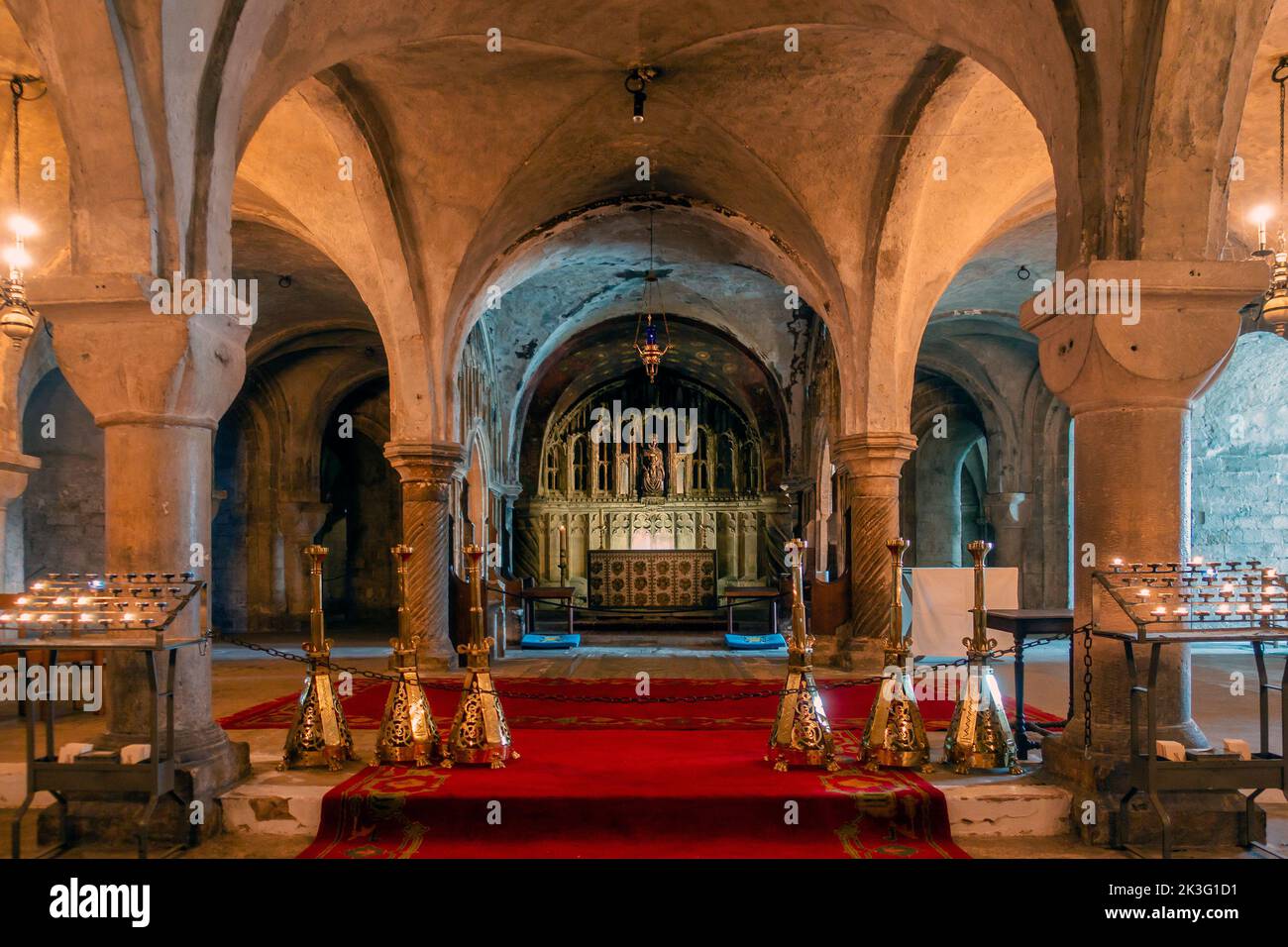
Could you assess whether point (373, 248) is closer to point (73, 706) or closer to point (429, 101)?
point (429, 101)

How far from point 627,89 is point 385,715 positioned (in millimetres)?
5601

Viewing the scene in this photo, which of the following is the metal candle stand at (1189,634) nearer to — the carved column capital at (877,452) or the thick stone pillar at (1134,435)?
the thick stone pillar at (1134,435)

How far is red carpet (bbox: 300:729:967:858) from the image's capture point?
13.3 feet

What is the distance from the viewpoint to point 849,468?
9547 mm

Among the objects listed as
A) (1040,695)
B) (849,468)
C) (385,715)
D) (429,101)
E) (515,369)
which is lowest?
(1040,695)

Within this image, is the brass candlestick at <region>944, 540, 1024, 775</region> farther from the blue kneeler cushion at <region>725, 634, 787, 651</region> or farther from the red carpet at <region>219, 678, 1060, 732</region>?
the blue kneeler cushion at <region>725, 634, 787, 651</region>

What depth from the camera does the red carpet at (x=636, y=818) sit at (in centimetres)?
404

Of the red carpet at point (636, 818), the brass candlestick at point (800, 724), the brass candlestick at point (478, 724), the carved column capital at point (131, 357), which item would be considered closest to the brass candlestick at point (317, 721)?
the red carpet at point (636, 818)

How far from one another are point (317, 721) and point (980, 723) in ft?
11.4

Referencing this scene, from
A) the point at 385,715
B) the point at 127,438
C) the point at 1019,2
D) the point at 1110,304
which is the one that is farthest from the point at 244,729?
the point at 1019,2

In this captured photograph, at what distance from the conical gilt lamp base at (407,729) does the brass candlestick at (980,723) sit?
272 centimetres

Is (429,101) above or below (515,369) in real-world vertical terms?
above

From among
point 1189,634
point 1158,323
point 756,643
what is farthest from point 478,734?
point 756,643

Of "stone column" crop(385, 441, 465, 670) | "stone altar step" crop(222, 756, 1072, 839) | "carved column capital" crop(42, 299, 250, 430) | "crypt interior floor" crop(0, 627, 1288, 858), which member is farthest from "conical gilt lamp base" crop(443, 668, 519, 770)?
"stone column" crop(385, 441, 465, 670)
